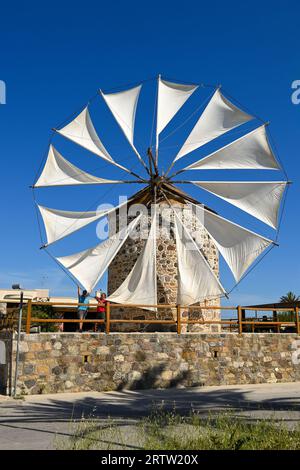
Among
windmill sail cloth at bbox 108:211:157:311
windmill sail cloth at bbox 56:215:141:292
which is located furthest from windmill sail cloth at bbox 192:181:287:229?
windmill sail cloth at bbox 56:215:141:292

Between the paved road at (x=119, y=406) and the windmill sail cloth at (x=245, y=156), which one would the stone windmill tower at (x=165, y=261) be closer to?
the windmill sail cloth at (x=245, y=156)

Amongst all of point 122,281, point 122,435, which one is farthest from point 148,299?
point 122,435

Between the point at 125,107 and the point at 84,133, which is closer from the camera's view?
the point at 84,133

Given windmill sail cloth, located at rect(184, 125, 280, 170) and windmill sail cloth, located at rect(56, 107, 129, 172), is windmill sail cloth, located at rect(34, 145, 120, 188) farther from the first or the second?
windmill sail cloth, located at rect(184, 125, 280, 170)

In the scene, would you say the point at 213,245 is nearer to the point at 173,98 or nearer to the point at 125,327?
the point at 125,327

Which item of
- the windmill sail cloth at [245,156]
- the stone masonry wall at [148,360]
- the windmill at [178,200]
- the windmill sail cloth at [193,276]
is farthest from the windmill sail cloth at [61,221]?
the stone masonry wall at [148,360]

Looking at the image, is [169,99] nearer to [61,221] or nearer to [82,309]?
[61,221]

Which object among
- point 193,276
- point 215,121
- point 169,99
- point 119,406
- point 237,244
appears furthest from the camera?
point 169,99

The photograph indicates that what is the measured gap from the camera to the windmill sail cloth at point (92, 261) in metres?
15.3

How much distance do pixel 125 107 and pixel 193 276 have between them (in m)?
6.85

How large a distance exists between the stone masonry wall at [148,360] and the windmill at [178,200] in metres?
2.01

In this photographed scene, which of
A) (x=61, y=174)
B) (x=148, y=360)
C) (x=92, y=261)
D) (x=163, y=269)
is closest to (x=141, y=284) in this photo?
(x=163, y=269)

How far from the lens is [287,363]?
1546cm

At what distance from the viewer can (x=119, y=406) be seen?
10281mm
